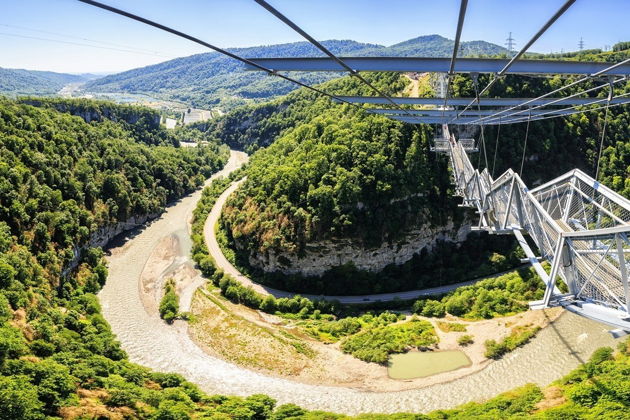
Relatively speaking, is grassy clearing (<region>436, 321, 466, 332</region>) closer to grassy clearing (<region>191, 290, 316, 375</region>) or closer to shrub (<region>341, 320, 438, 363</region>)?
shrub (<region>341, 320, 438, 363</region>)

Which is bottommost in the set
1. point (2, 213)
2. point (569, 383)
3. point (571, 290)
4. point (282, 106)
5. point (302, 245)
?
point (569, 383)

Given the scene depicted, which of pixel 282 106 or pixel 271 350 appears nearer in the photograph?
pixel 271 350

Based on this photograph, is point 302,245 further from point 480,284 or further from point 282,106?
point 282,106

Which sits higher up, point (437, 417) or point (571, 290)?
point (571, 290)

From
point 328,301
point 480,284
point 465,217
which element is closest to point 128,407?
point 328,301

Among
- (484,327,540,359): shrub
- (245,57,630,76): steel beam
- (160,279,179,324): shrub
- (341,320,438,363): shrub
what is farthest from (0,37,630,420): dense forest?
(245,57,630,76): steel beam

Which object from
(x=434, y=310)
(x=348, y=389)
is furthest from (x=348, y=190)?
(x=348, y=389)

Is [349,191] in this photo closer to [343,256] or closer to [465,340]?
[343,256]
